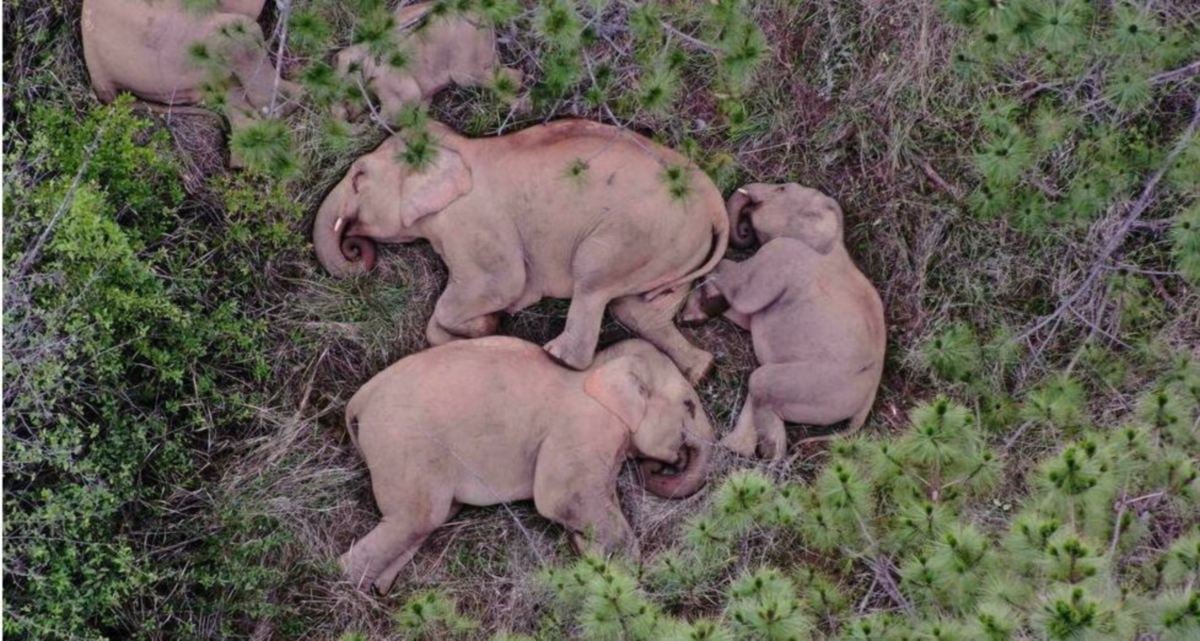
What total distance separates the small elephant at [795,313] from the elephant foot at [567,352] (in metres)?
0.46

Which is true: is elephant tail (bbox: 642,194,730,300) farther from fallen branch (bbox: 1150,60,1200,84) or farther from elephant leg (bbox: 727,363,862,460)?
fallen branch (bbox: 1150,60,1200,84)

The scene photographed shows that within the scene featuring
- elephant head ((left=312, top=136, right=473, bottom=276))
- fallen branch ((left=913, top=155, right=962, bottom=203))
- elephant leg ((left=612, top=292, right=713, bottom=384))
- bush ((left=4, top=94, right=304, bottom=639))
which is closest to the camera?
bush ((left=4, top=94, right=304, bottom=639))

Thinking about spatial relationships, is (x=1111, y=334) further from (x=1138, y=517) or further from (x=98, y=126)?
(x=98, y=126)

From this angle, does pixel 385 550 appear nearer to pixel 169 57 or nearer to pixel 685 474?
pixel 685 474

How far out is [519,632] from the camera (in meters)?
4.29

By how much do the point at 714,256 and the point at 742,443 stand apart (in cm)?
67

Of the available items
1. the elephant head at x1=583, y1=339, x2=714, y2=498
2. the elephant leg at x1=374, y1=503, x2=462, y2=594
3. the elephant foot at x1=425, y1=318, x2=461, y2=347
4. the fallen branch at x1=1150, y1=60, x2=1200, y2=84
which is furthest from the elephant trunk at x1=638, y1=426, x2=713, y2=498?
the fallen branch at x1=1150, y1=60, x2=1200, y2=84

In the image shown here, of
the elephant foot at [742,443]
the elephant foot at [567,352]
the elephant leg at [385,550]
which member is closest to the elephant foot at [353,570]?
the elephant leg at [385,550]

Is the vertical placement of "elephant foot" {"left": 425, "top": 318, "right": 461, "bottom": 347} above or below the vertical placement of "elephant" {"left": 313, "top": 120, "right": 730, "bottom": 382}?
below

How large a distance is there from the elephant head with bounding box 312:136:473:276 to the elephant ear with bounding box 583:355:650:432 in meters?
0.78

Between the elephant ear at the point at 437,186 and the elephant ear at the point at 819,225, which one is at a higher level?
the elephant ear at the point at 437,186

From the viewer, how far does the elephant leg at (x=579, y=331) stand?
4.29 m

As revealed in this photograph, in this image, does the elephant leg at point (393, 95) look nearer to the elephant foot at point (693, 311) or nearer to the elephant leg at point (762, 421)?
the elephant foot at point (693, 311)

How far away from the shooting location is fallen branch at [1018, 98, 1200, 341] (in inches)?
165
